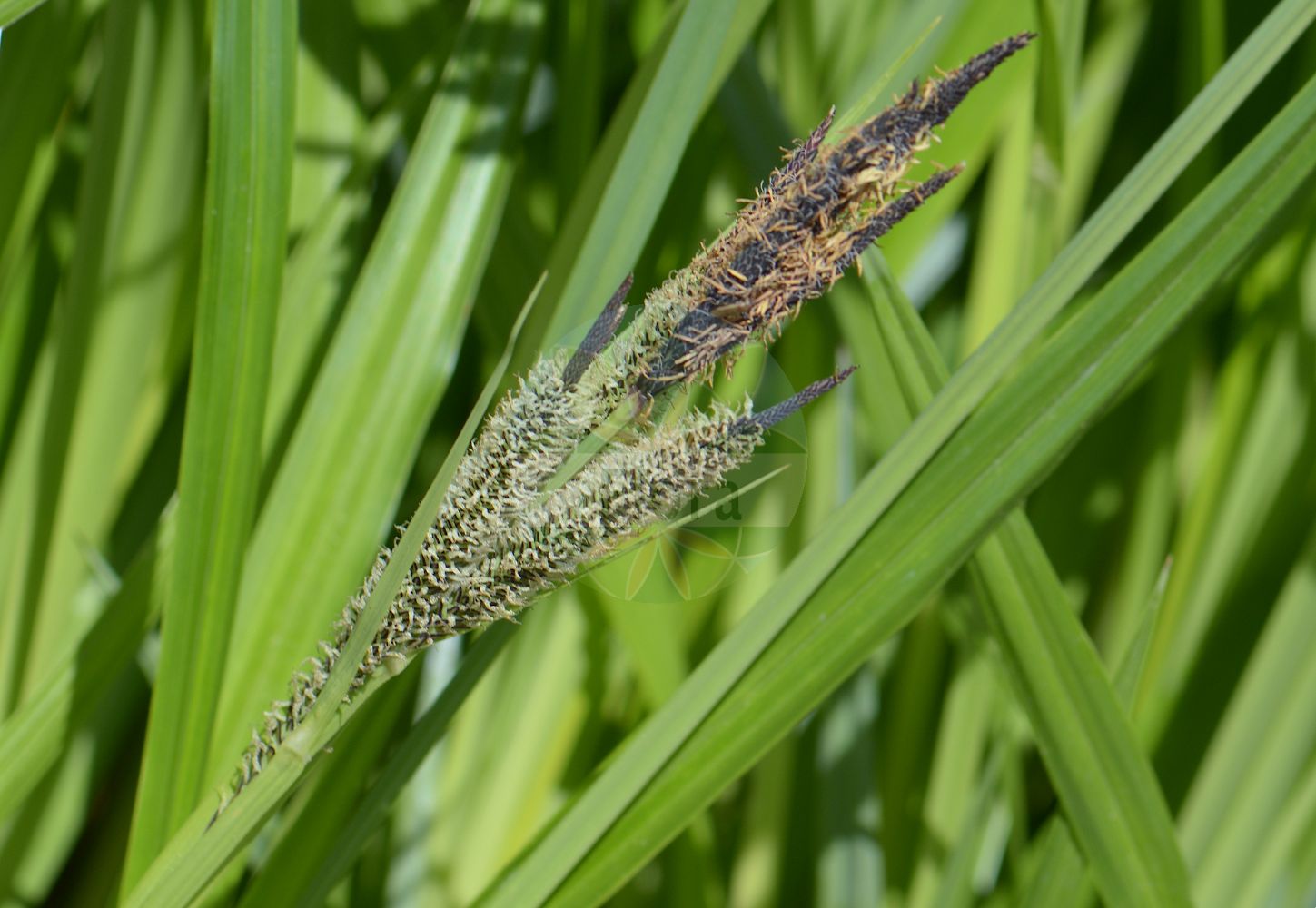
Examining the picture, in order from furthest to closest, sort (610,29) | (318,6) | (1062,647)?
1. (610,29)
2. (318,6)
3. (1062,647)

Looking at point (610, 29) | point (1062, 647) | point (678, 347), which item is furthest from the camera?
point (610, 29)

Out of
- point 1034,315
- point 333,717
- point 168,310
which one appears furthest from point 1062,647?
point 168,310

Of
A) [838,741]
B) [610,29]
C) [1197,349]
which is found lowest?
[838,741]

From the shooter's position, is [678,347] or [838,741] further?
[838,741]

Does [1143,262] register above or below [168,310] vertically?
below

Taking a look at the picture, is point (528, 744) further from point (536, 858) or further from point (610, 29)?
point (610, 29)
